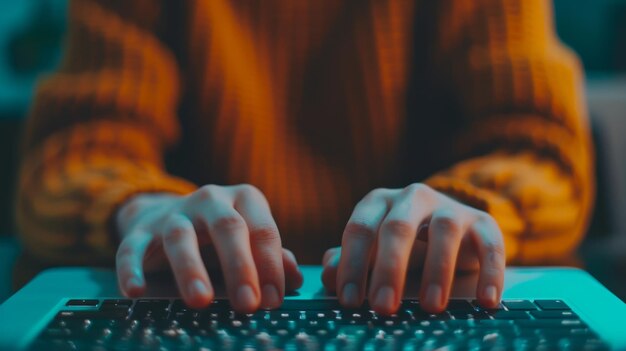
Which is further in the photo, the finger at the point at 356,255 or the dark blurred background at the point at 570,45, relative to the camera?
the dark blurred background at the point at 570,45

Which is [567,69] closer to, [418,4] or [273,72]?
[418,4]

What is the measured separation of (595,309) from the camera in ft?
1.09

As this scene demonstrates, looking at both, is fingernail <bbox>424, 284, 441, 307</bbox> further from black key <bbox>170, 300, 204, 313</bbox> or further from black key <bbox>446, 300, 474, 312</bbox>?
black key <bbox>170, 300, 204, 313</bbox>

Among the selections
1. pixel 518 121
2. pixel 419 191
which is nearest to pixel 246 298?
pixel 419 191

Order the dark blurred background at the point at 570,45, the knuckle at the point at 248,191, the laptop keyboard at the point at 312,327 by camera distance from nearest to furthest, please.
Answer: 1. the laptop keyboard at the point at 312,327
2. the knuckle at the point at 248,191
3. the dark blurred background at the point at 570,45

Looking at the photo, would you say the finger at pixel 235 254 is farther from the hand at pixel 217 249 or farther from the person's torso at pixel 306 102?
the person's torso at pixel 306 102

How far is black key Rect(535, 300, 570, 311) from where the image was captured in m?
0.33

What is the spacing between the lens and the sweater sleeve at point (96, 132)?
53 centimetres

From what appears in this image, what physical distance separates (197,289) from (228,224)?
0.13 ft

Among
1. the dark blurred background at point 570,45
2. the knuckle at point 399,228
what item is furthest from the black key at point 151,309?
the dark blurred background at point 570,45

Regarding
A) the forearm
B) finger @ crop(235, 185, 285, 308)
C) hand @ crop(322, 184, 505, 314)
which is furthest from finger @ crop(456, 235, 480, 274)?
the forearm

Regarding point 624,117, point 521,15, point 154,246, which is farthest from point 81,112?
point 624,117

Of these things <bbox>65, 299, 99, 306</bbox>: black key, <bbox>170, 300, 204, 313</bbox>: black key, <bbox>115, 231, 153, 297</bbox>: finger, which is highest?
<bbox>115, 231, 153, 297</bbox>: finger

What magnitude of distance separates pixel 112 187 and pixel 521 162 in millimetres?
353
